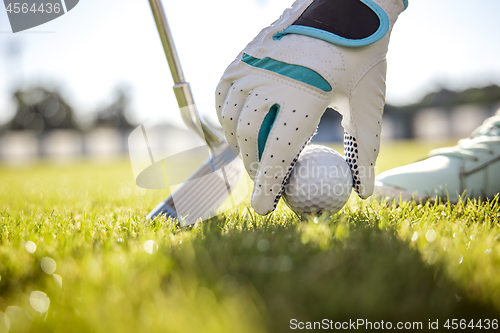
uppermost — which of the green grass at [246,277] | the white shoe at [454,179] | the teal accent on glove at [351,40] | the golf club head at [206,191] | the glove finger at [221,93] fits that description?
the teal accent on glove at [351,40]

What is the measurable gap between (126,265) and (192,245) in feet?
0.92

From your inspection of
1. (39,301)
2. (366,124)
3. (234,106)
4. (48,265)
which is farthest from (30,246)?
(366,124)

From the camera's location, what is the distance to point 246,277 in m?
1.04

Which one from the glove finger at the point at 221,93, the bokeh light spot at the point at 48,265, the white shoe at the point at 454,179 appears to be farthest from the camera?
the white shoe at the point at 454,179

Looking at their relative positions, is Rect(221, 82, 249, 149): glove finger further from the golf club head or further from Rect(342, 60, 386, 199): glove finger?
Rect(342, 60, 386, 199): glove finger

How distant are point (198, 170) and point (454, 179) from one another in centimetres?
195

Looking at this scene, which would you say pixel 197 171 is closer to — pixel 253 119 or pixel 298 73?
pixel 253 119

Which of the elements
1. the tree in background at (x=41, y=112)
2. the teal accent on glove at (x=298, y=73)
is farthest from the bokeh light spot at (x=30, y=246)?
the tree in background at (x=41, y=112)

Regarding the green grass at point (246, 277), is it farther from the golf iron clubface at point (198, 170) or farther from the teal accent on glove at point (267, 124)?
the teal accent on glove at point (267, 124)

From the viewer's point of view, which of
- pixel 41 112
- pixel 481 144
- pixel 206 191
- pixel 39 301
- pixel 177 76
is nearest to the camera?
pixel 39 301

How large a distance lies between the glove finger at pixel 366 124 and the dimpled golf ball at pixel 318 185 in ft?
0.25

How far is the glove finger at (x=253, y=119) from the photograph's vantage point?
164 centimetres

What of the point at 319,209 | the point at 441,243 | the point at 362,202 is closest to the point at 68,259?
the point at 319,209

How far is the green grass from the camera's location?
83 cm
